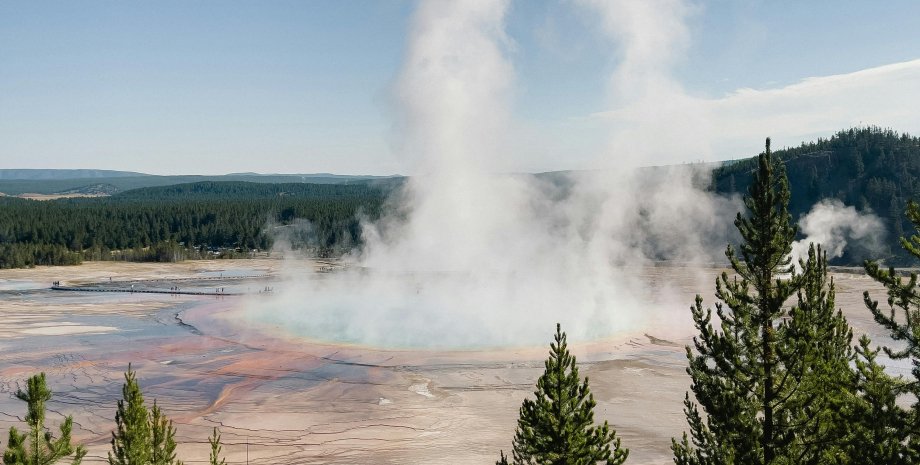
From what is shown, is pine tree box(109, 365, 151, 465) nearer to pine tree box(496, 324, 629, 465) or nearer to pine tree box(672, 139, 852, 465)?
pine tree box(496, 324, 629, 465)

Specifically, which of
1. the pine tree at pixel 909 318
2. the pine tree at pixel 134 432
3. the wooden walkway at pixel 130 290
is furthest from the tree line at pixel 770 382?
the wooden walkway at pixel 130 290

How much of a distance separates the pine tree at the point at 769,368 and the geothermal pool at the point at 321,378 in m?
12.2

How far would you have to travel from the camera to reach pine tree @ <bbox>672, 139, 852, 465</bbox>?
30.1ft

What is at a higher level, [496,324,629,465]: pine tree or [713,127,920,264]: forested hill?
[713,127,920,264]: forested hill

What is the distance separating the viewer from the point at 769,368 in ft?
30.9

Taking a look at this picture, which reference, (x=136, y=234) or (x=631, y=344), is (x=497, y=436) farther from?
(x=136, y=234)

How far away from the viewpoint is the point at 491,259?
68375mm

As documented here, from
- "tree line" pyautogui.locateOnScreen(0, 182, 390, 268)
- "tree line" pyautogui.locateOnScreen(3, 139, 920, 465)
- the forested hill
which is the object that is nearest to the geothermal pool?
"tree line" pyautogui.locateOnScreen(3, 139, 920, 465)

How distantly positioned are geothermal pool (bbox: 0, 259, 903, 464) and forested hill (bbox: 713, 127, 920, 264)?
49801mm

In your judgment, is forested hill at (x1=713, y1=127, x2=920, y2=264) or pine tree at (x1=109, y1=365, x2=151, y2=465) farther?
forested hill at (x1=713, y1=127, x2=920, y2=264)

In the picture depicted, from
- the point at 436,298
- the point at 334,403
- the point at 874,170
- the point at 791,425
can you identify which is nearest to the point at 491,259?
the point at 436,298

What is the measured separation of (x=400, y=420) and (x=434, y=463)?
4.51m

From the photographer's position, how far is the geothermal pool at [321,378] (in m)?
22.9

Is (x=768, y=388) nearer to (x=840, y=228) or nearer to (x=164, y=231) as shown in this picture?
(x=840, y=228)
